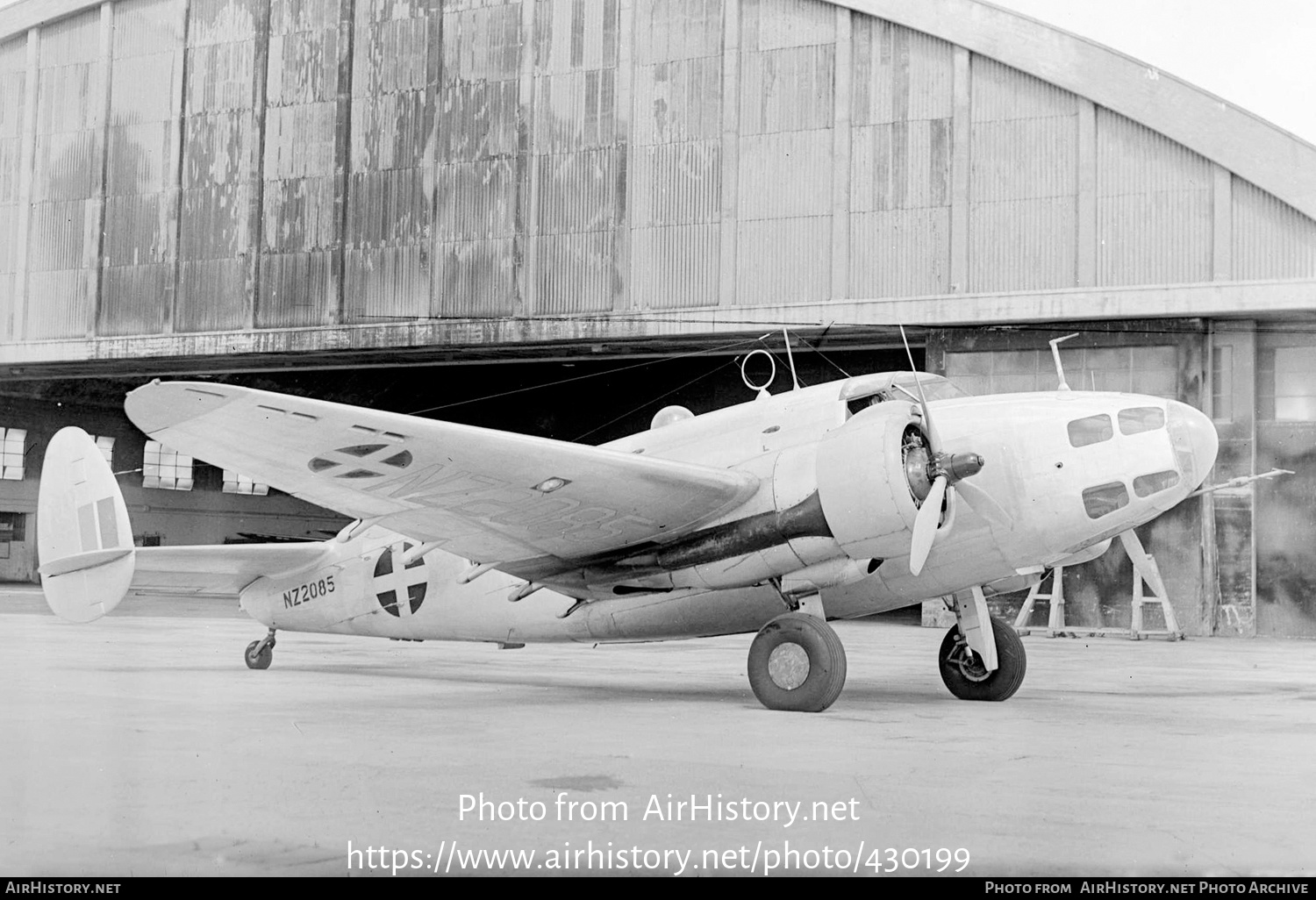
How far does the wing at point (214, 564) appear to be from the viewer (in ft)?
39.9

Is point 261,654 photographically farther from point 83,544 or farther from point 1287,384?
point 1287,384

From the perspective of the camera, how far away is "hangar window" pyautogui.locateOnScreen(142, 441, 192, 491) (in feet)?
153

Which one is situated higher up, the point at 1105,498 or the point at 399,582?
the point at 1105,498

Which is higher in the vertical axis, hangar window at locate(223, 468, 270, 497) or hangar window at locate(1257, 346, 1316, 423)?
hangar window at locate(1257, 346, 1316, 423)

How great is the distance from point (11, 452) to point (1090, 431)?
4304cm

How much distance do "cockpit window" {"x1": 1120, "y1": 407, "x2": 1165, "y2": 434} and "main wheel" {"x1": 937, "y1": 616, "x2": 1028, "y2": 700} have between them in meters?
2.39

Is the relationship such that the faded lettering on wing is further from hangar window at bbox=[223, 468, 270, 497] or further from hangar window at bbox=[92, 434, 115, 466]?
hangar window at bbox=[223, 468, 270, 497]

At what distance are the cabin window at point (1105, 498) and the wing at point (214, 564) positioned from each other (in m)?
7.85

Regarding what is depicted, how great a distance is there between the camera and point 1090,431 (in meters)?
10.1

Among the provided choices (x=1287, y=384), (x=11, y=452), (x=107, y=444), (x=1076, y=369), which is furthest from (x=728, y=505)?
(x=11, y=452)

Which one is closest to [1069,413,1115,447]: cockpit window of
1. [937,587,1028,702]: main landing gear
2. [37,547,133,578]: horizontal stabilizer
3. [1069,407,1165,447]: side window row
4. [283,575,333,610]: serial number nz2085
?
[1069,407,1165,447]: side window row

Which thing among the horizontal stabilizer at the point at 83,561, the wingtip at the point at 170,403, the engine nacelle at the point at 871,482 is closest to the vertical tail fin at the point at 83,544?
the horizontal stabilizer at the point at 83,561

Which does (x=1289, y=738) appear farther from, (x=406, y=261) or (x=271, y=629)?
(x=406, y=261)

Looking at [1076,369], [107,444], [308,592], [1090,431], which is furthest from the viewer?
[107,444]
